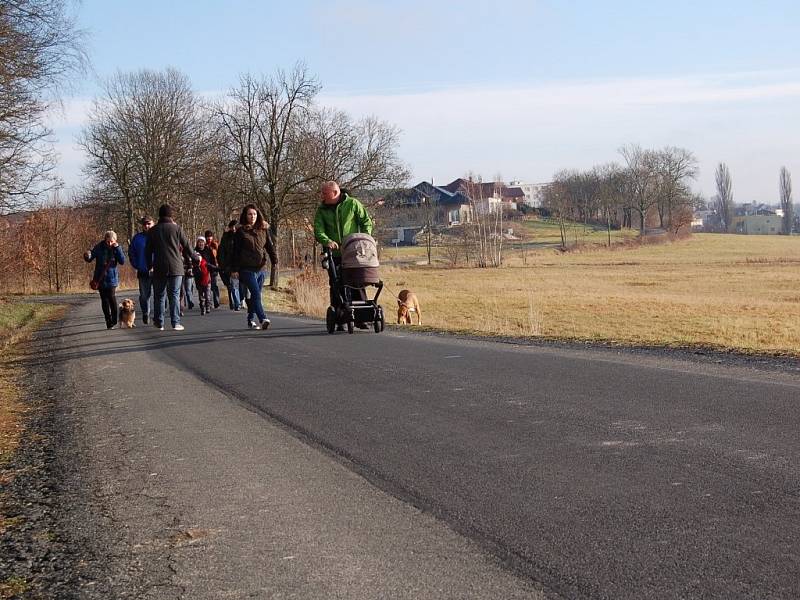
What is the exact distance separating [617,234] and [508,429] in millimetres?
132101

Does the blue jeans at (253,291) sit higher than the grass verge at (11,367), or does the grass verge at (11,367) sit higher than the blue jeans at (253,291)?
the blue jeans at (253,291)

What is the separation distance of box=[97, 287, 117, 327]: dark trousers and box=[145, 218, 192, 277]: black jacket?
9.29 feet

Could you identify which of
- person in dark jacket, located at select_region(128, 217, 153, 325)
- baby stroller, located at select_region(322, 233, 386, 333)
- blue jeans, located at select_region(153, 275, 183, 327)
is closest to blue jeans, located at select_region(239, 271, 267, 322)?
blue jeans, located at select_region(153, 275, 183, 327)

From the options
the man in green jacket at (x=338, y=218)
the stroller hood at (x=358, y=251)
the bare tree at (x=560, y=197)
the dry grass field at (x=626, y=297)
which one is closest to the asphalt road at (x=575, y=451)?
the stroller hood at (x=358, y=251)

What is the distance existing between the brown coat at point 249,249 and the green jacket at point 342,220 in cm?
211

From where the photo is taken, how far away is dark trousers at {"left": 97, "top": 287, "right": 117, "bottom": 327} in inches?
766

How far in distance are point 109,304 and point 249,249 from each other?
452cm

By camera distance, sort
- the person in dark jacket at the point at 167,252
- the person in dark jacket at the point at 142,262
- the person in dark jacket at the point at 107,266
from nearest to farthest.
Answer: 1. the person in dark jacket at the point at 167,252
2. the person in dark jacket at the point at 142,262
3. the person in dark jacket at the point at 107,266

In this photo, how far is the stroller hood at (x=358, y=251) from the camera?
14234 millimetres

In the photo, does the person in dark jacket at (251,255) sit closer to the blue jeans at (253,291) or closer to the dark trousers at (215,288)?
the blue jeans at (253,291)

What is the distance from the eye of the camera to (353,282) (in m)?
14.6

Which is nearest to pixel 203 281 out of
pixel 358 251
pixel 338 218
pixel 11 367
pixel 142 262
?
pixel 142 262

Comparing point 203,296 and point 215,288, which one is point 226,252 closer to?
point 203,296

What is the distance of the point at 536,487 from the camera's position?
5.29 meters
